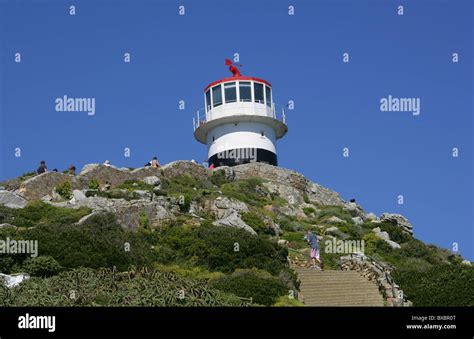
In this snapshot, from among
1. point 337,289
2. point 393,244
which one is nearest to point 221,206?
point 393,244

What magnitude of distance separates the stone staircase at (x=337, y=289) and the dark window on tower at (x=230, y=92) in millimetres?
22572

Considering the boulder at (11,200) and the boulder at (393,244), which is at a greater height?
the boulder at (11,200)

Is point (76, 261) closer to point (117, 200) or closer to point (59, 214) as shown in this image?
point (59, 214)

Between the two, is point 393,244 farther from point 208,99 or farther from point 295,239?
point 208,99

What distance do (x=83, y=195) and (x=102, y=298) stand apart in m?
14.2

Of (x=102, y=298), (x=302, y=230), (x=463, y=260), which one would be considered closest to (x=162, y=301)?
(x=102, y=298)

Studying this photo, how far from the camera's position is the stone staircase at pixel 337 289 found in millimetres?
23172

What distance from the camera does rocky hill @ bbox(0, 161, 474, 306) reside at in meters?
19.9

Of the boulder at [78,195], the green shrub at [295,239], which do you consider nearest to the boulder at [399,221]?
the green shrub at [295,239]

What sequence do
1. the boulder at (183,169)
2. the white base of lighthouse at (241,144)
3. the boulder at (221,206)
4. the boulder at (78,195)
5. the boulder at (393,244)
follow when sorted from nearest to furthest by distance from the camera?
the boulder at (78,195) → the boulder at (221,206) → the boulder at (393,244) → the boulder at (183,169) → the white base of lighthouse at (241,144)

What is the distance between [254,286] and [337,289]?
411 centimetres

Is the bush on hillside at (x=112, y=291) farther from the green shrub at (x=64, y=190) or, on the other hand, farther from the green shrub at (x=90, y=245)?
the green shrub at (x=64, y=190)

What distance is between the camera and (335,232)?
33.8 meters

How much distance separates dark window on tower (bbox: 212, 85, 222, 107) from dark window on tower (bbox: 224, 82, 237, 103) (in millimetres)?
456
